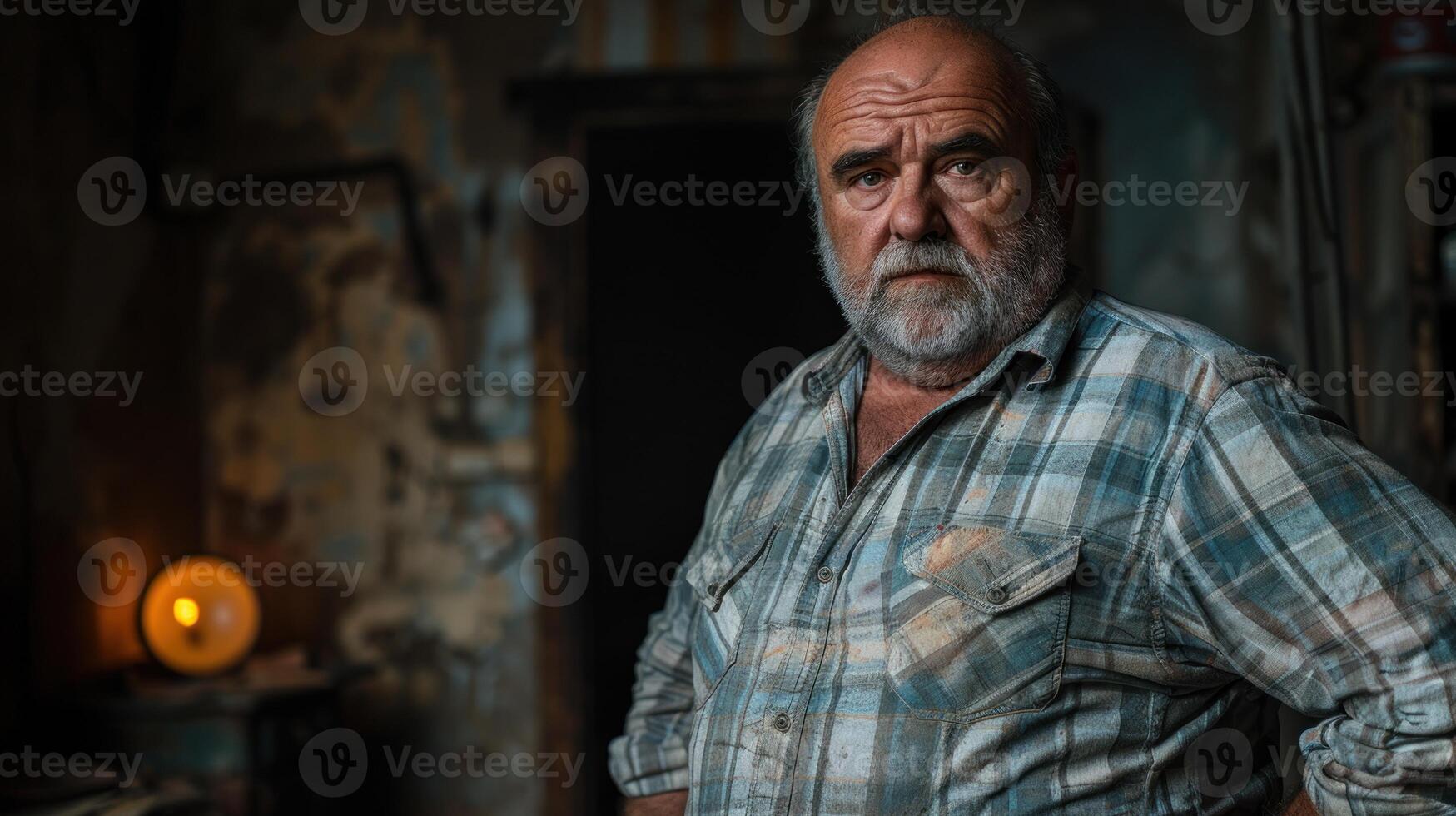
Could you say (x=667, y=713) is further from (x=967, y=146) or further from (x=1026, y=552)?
(x=967, y=146)

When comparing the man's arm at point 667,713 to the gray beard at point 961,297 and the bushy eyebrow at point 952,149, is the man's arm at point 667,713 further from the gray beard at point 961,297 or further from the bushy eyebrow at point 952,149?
the bushy eyebrow at point 952,149

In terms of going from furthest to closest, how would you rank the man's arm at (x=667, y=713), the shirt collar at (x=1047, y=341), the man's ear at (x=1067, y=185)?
the man's arm at (x=667, y=713) < the man's ear at (x=1067, y=185) < the shirt collar at (x=1047, y=341)

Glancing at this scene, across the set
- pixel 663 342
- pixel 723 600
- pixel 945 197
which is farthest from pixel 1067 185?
pixel 663 342

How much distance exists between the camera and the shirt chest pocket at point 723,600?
4.92ft

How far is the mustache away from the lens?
4.84 ft

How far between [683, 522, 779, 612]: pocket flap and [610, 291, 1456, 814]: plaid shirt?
6 centimetres

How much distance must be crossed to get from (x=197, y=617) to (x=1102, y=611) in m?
2.20

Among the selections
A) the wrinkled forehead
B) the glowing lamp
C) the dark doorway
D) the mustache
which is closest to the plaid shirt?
the mustache

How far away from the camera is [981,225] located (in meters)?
1.48

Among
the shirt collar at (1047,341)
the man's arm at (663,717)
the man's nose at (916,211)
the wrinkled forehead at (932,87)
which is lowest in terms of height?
the man's arm at (663,717)

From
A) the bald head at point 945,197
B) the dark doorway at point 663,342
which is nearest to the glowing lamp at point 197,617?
the dark doorway at point 663,342

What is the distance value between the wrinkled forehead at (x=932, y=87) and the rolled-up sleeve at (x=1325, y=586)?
47 centimetres

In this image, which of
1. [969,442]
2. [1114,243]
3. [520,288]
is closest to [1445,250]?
[1114,243]

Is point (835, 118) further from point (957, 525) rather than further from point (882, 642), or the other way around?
point (882, 642)
